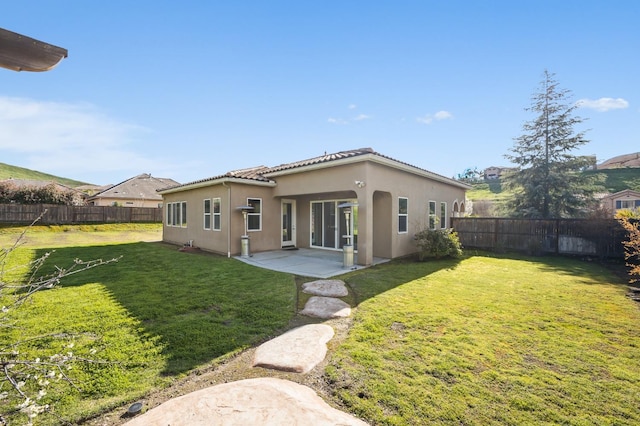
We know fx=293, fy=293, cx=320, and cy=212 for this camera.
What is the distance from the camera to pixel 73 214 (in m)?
25.9

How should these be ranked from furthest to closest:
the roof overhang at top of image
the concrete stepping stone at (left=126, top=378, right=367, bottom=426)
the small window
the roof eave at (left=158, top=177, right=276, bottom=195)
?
the small window
the roof eave at (left=158, top=177, right=276, bottom=195)
the concrete stepping stone at (left=126, top=378, right=367, bottom=426)
the roof overhang at top of image

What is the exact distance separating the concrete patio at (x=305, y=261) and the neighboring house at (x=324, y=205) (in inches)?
24.5

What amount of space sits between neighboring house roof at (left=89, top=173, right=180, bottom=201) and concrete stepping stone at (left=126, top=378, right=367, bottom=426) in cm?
3674

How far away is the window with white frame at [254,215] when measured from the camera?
42.4 feet

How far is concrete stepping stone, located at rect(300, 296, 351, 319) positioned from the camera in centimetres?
577

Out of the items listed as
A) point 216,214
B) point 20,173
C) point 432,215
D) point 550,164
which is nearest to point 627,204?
point 550,164

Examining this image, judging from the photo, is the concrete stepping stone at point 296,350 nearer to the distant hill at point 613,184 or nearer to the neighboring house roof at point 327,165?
the neighboring house roof at point 327,165

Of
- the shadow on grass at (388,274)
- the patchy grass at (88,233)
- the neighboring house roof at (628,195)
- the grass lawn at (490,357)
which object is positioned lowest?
the grass lawn at (490,357)

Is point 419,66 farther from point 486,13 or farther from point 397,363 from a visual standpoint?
point 397,363

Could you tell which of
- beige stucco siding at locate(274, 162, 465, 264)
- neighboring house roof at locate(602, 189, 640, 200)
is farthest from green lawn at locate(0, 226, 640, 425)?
neighboring house roof at locate(602, 189, 640, 200)

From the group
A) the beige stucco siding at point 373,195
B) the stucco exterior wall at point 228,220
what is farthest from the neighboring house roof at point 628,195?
the stucco exterior wall at point 228,220

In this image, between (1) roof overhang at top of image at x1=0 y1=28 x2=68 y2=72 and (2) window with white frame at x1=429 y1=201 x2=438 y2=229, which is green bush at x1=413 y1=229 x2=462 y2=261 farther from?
(1) roof overhang at top of image at x1=0 y1=28 x2=68 y2=72

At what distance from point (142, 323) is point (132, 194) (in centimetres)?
3523

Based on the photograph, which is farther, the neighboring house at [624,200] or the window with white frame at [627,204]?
the window with white frame at [627,204]
